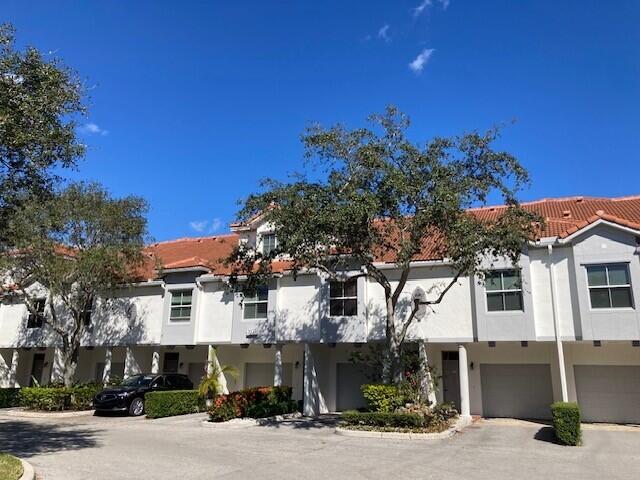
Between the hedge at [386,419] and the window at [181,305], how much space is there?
1139 centimetres

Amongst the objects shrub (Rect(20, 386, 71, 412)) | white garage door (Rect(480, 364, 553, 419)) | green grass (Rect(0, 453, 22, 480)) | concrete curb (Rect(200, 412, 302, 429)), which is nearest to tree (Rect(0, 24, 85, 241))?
green grass (Rect(0, 453, 22, 480))

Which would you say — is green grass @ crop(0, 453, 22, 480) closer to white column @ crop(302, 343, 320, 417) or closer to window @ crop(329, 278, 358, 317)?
white column @ crop(302, 343, 320, 417)

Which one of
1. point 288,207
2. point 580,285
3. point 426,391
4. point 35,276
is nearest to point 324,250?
point 288,207

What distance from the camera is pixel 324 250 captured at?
16.2 metres

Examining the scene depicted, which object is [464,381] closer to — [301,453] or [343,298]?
[343,298]

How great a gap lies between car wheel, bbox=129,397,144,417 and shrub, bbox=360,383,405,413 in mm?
10235

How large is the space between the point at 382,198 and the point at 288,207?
2.83 meters

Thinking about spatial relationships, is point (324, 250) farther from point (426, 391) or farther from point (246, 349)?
point (246, 349)

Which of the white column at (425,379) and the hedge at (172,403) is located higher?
the white column at (425,379)

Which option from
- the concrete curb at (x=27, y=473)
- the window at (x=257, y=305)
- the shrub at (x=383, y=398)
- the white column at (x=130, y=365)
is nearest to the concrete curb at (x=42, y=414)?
the white column at (x=130, y=365)

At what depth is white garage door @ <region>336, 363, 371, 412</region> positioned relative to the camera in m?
23.8

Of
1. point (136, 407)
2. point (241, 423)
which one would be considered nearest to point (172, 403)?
point (136, 407)

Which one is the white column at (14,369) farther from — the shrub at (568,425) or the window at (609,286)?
the window at (609,286)

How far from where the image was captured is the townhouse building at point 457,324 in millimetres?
18219
